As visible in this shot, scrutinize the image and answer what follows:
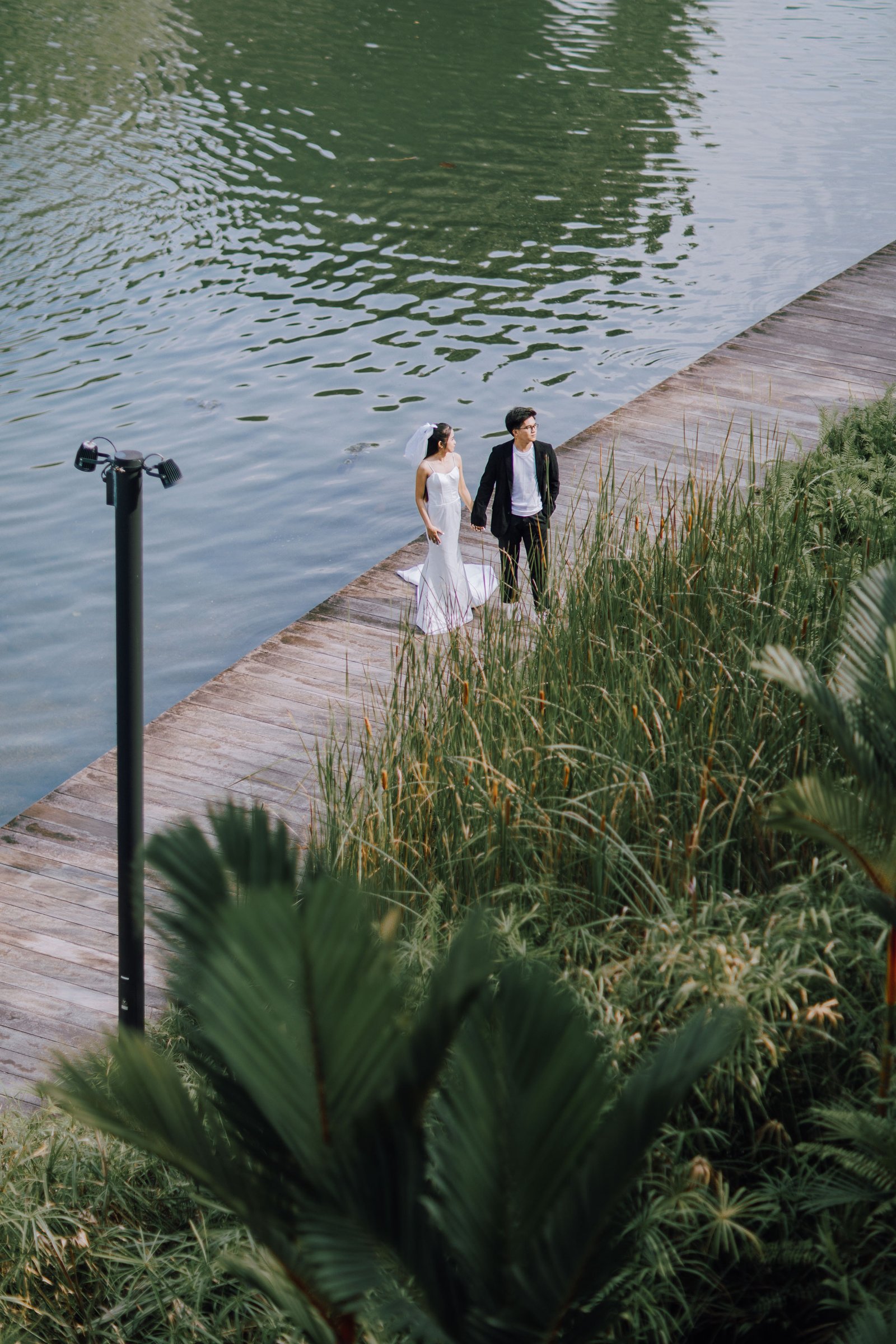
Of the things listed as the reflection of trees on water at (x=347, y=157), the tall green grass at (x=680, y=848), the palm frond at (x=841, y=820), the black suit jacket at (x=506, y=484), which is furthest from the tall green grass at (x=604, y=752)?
the reflection of trees on water at (x=347, y=157)

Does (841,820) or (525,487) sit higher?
(841,820)

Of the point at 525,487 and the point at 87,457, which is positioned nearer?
the point at 87,457

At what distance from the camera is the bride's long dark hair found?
27.1 feet

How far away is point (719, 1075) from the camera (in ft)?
9.50

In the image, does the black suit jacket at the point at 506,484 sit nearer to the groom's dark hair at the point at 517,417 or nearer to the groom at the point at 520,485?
the groom at the point at 520,485

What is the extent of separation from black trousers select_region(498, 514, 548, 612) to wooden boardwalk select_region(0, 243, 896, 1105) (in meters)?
0.49

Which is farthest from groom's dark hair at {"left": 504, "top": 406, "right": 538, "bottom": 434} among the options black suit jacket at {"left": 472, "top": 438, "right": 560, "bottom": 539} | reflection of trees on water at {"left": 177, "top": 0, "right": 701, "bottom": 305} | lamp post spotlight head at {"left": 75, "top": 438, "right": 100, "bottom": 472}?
reflection of trees on water at {"left": 177, "top": 0, "right": 701, "bottom": 305}

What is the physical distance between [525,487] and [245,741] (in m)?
2.36

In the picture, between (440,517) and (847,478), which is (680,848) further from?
(440,517)

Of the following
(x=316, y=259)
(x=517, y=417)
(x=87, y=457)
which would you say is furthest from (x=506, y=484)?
(x=316, y=259)

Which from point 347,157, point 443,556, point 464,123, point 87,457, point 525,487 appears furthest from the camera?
point 464,123

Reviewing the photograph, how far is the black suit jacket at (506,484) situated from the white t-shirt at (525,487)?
1.0 inches

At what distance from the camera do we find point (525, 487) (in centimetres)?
794

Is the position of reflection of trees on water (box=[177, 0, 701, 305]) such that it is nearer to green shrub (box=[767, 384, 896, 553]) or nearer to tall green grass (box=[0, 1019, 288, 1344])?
green shrub (box=[767, 384, 896, 553])
